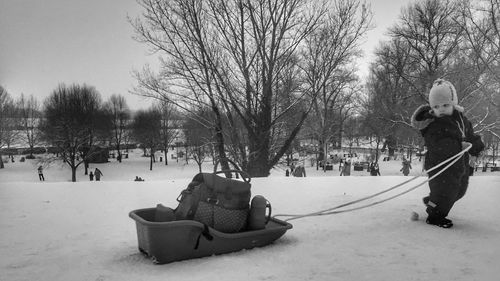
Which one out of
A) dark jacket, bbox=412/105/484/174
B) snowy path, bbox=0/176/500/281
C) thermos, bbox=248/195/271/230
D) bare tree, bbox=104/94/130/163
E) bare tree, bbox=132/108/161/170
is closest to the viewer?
snowy path, bbox=0/176/500/281

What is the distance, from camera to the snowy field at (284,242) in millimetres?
2988

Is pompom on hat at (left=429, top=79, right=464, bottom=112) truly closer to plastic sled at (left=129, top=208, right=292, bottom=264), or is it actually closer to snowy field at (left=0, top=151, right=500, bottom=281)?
snowy field at (left=0, top=151, right=500, bottom=281)

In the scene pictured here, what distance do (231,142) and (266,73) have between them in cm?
303

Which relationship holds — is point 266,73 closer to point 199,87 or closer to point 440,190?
point 199,87

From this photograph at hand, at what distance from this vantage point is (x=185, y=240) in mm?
3279

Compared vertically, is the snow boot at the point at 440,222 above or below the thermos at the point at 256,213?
below

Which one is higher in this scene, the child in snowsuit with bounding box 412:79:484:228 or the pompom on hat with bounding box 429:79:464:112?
the pompom on hat with bounding box 429:79:464:112

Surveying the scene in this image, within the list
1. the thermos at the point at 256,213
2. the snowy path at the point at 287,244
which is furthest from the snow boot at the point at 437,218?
the thermos at the point at 256,213

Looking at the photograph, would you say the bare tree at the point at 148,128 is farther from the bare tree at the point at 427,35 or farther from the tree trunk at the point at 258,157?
the tree trunk at the point at 258,157

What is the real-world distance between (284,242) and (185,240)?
1.06 metres

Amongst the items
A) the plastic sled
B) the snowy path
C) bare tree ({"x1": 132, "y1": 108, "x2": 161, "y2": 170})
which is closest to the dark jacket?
the snowy path

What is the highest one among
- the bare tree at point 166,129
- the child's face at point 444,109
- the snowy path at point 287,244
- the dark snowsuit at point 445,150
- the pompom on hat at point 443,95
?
the bare tree at point 166,129

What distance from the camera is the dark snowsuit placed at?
14.0 feet

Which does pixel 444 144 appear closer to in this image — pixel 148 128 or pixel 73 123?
pixel 73 123
